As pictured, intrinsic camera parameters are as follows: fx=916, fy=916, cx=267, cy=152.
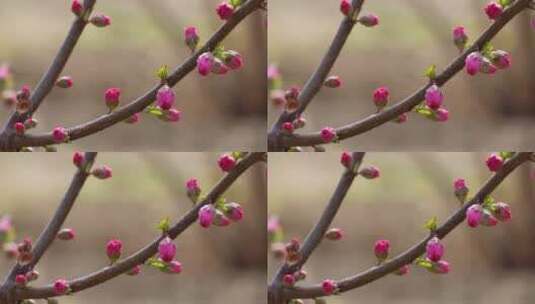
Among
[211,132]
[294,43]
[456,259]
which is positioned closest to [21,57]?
[211,132]

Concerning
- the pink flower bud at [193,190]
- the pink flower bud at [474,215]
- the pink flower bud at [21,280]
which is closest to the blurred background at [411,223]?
the pink flower bud at [193,190]

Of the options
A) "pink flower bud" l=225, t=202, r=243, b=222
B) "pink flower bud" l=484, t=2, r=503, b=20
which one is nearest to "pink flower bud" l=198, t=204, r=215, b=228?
"pink flower bud" l=225, t=202, r=243, b=222

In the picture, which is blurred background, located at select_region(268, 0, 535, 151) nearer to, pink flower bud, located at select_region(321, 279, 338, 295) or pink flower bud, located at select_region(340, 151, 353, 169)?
pink flower bud, located at select_region(340, 151, 353, 169)

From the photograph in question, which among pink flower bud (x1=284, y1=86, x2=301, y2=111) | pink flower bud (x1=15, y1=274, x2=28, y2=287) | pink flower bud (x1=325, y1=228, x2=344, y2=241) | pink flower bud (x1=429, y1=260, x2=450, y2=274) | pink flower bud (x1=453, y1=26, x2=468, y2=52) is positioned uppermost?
pink flower bud (x1=453, y1=26, x2=468, y2=52)

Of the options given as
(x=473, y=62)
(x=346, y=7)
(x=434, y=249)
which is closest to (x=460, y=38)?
(x=473, y=62)

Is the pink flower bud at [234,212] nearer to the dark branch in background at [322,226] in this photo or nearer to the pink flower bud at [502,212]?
the dark branch in background at [322,226]

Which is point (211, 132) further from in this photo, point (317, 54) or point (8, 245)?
point (8, 245)

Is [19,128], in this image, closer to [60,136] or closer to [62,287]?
[60,136]
